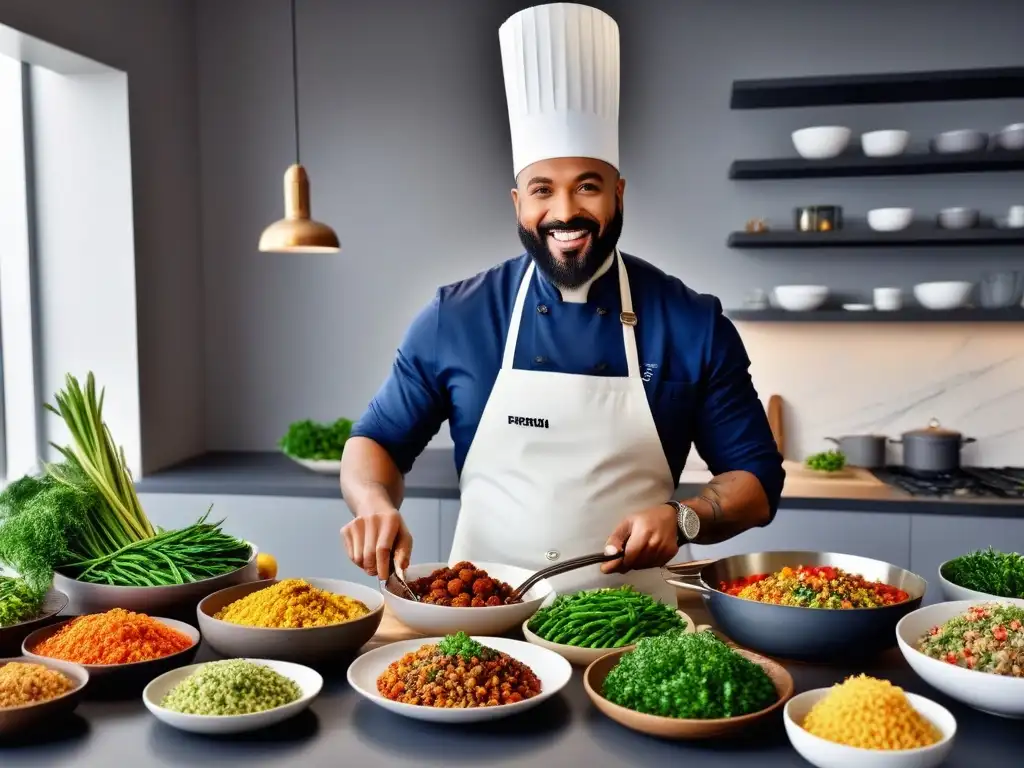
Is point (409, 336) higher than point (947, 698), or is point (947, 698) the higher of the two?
point (409, 336)

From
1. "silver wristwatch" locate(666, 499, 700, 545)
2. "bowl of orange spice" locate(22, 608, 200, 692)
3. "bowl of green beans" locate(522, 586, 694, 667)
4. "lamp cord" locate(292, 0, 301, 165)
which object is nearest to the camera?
"bowl of orange spice" locate(22, 608, 200, 692)

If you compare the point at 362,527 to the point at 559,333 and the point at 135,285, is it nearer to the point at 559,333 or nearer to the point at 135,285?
the point at 559,333

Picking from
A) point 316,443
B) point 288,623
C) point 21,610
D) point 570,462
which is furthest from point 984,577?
point 316,443

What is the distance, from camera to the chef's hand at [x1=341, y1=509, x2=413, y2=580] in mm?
1714

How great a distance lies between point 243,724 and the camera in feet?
4.14

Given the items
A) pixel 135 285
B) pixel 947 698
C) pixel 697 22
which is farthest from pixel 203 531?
pixel 697 22

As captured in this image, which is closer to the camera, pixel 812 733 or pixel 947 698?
pixel 812 733

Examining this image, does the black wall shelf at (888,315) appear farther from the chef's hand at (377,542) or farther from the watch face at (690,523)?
the chef's hand at (377,542)

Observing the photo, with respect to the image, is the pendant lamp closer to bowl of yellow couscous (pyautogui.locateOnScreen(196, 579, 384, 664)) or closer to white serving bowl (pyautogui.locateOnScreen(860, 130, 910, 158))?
bowl of yellow couscous (pyautogui.locateOnScreen(196, 579, 384, 664))

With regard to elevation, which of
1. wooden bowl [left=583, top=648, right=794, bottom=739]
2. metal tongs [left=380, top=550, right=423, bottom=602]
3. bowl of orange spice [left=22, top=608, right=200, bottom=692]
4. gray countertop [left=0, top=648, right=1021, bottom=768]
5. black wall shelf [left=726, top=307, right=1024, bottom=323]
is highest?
black wall shelf [left=726, top=307, right=1024, bottom=323]

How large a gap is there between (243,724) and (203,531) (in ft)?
2.14

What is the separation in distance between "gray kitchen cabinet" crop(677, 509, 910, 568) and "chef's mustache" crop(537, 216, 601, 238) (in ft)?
5.62

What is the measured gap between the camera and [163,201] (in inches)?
152

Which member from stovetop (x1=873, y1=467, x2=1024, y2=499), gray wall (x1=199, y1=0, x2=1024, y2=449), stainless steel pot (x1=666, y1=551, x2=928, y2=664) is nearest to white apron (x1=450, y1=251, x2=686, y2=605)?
stainless steel pot (x1=666, y1=551, x2=928, y2=664)
